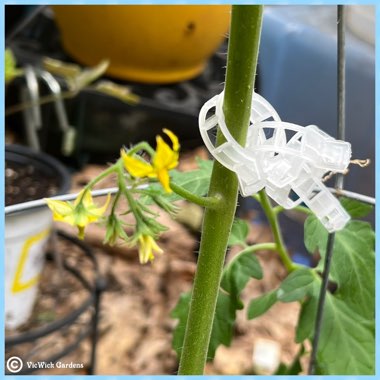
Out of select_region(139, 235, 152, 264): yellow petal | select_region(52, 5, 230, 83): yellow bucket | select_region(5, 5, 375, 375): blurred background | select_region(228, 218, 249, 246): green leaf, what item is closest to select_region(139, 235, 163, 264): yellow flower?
select_region(139, 235, 152, 264): yellow petal

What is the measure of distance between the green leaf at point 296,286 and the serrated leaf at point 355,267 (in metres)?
0.02

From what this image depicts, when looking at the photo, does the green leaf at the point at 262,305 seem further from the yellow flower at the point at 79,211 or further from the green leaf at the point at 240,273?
the yellow flower at the point at 79,211

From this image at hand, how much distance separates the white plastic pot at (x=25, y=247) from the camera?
38.0 inches

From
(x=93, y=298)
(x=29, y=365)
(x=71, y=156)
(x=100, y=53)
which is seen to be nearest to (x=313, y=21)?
(x=100, y=53)

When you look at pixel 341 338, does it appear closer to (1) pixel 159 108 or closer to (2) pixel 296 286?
(2) pixel 296 286

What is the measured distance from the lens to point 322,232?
0.56m

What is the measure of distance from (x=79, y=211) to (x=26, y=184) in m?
0.69

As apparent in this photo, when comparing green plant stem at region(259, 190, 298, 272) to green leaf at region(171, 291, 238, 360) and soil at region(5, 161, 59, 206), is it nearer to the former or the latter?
green leaf at region(171, 291, 238, 360)

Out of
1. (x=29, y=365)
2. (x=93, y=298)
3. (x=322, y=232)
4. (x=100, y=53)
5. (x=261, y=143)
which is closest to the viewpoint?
(x=261, y=143)

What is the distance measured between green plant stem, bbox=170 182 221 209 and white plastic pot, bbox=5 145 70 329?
0.59 metres

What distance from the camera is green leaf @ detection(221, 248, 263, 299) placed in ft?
1.96

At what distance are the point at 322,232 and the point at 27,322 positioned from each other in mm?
687

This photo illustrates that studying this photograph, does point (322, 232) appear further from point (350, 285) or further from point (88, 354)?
point (88, 354)

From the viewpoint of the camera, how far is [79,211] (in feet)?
1.31
